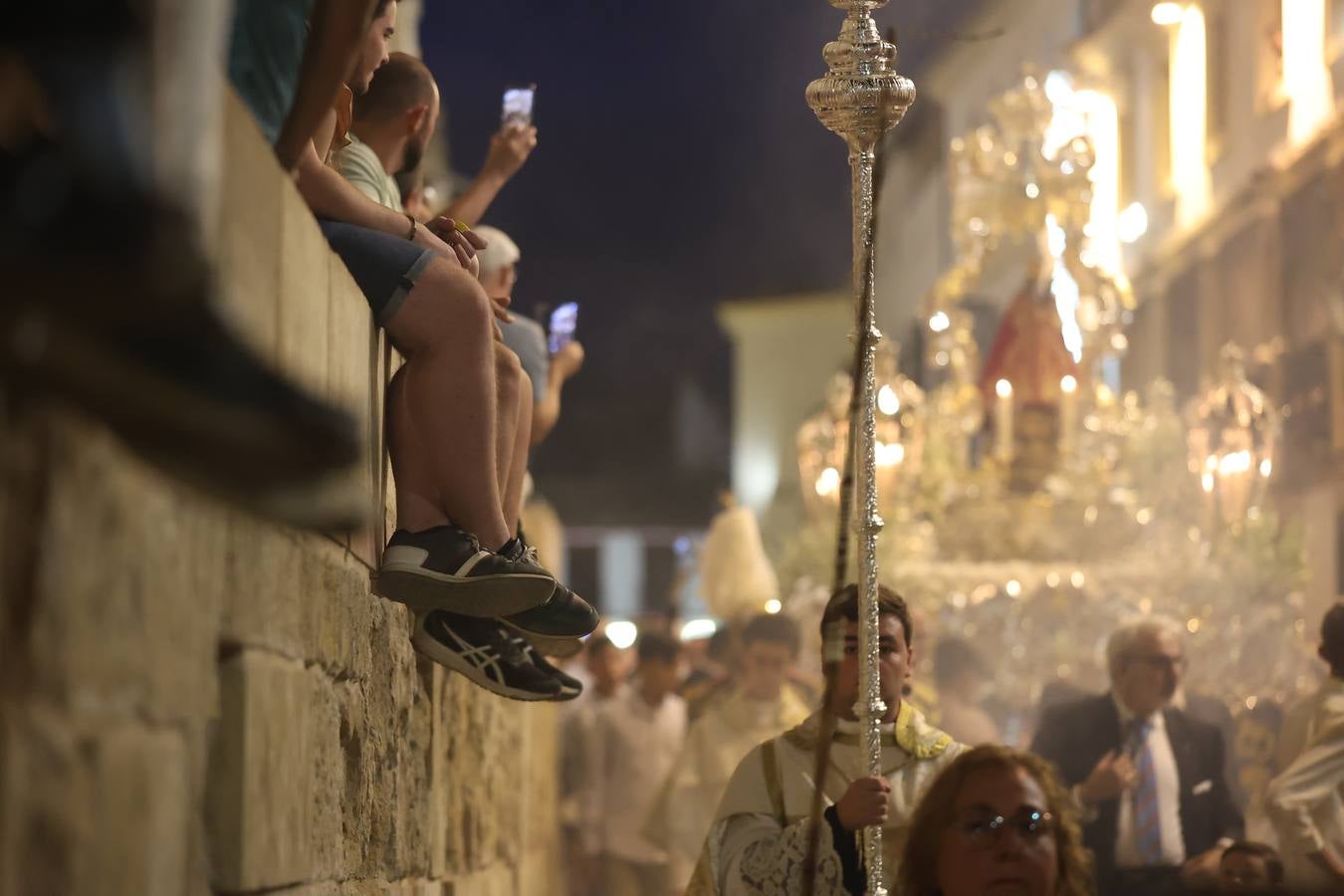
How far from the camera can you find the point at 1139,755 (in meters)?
7.58

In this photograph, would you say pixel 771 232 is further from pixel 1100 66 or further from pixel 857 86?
pixel 857 86

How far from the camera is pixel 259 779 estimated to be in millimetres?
2988

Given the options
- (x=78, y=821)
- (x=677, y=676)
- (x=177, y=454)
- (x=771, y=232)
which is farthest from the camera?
(x=771, y=232)

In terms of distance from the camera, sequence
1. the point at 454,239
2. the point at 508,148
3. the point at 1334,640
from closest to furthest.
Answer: the point at 454,239 → the point at 508,148 → the point at 1334,640

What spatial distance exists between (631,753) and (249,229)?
924cm

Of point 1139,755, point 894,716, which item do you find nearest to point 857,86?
point 894,716

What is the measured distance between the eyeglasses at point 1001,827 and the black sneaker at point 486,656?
1.06m

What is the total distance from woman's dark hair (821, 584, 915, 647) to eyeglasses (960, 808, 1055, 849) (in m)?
0.82

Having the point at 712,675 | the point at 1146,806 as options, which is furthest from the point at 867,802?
the point at 712,675

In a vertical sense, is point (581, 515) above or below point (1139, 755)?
above

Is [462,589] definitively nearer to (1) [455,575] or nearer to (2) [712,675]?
(1) [455,575]

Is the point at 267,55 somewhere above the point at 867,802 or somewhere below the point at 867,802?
above

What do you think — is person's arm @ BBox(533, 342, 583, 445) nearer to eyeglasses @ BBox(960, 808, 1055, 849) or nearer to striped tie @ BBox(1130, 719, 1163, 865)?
striped tie @ BBox(1130, 719, 1163, 865)

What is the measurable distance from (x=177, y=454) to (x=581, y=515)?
154 ft
